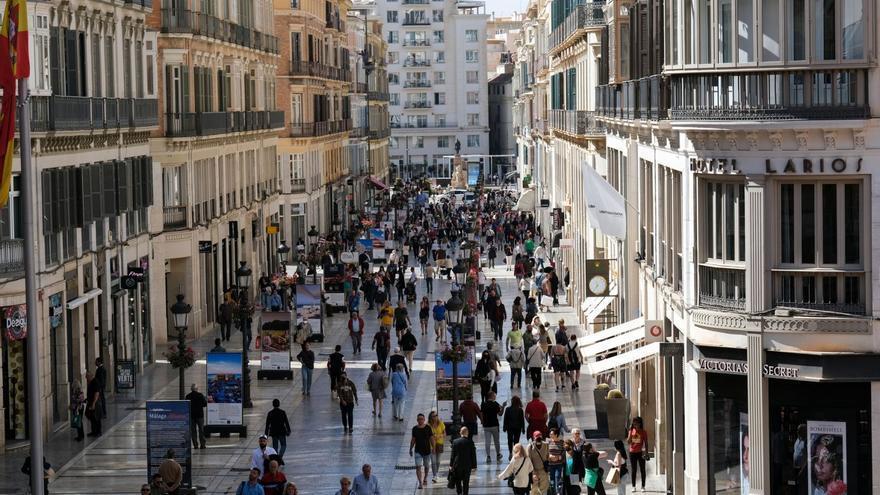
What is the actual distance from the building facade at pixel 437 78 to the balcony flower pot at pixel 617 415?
144862 mm

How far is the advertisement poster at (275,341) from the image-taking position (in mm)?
42594

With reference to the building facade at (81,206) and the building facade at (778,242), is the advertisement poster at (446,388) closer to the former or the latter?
the building facade at (81,206)

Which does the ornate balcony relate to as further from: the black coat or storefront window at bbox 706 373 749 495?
storefront window at bbox 706 373 749 495

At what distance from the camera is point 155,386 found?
43.0 m

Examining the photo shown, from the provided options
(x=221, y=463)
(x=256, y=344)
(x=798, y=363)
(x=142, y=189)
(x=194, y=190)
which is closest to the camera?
(x=798, y=363)

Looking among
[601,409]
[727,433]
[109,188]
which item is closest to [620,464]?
[727,433]

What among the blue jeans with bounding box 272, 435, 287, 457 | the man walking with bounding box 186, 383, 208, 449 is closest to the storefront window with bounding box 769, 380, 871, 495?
the blue jeans with bounding box 272, 435, 287, 457

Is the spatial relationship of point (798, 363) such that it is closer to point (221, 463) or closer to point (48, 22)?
point (221, 463)

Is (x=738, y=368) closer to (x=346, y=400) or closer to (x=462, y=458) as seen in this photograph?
(x=462, y=458)

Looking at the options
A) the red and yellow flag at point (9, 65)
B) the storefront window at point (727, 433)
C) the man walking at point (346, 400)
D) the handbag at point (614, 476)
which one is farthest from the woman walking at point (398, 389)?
the red and yellow flag at point (9, 65)

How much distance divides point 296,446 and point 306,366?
5959mm

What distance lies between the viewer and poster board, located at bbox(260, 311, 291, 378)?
140ft

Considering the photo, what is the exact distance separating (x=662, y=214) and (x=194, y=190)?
2747cm

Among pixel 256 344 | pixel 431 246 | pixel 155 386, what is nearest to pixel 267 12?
pixel 431 246
